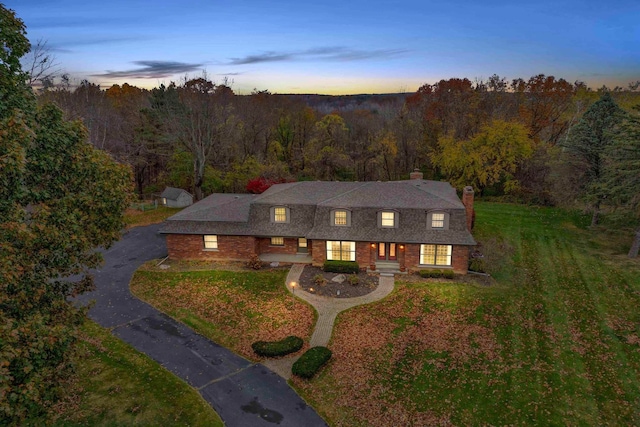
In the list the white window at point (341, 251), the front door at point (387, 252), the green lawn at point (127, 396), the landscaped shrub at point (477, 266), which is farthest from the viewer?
the front door at point (387, 252)

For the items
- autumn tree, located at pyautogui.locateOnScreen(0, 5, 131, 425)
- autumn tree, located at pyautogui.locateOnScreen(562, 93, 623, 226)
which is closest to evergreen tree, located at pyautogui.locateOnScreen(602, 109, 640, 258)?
autumn tree, located at pyautogui.locateOnScreen(562, 93, 623, 226)

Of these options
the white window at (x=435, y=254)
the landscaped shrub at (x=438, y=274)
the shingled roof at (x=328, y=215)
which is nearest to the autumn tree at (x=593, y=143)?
the shingled roof at (x=328, y=215)

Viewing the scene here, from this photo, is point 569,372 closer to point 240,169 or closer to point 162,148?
point 240,169

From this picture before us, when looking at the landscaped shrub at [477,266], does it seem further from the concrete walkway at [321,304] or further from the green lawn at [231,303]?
the green lawn at [231,303]

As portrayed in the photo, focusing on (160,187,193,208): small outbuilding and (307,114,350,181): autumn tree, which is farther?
(307,114,350,181): autumn tree

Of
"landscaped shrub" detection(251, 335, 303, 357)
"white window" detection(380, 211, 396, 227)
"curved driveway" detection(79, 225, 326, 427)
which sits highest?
"white window" detection(380, 211, 396, 227)

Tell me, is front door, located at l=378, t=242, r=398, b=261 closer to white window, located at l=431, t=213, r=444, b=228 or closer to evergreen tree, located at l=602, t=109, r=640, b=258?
white window, located at l=431, t=213, r=444, b=228

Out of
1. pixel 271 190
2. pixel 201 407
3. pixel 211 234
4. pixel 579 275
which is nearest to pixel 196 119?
pixel 271 190
